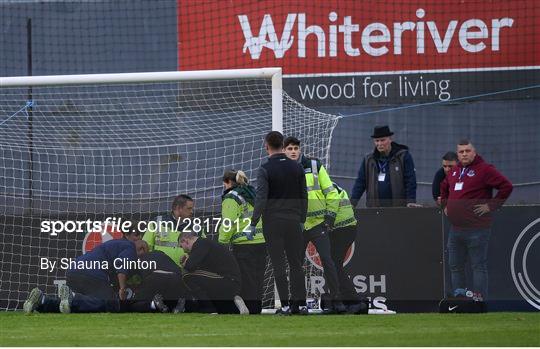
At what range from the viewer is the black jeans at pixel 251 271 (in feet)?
41.7

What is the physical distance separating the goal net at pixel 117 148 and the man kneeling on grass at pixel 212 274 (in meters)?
0.49

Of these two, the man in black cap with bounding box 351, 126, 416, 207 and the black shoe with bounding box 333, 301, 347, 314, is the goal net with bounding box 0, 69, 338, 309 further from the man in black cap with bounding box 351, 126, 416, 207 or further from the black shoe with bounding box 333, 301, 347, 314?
the man in black cap with bounding box 351, 126, 416, 207

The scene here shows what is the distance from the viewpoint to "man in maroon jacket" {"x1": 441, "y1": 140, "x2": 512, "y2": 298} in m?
12.6

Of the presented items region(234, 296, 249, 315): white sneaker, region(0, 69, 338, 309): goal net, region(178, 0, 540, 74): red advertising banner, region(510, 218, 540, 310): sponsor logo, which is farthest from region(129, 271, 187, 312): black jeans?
region(178, 0, 540, 74): red advertising banner

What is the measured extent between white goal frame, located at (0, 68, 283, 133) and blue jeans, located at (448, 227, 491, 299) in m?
2.27

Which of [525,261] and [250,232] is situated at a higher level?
[250,232]

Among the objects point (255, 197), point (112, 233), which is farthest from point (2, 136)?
point (255, 197)

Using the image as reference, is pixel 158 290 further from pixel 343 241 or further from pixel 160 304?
pixel 343 241

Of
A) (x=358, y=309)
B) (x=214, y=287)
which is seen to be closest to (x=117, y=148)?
(x=214, y=287)

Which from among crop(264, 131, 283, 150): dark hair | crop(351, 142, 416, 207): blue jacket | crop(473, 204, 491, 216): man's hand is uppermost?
crop(264, 131, 283, 150): dark hair

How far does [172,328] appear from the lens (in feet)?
34.9

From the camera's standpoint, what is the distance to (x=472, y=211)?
12672mm

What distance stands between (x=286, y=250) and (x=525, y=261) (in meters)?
2.64

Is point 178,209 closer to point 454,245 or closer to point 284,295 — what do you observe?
point 284,295
